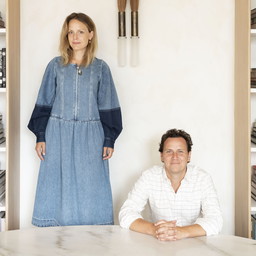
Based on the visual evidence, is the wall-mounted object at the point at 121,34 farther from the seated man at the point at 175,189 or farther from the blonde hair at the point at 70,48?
the seated man at the point at 175,189

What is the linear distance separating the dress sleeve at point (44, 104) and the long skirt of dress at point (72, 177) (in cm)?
4

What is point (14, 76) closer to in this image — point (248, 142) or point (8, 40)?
point (8, 40)

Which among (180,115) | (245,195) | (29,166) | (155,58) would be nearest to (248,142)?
(245,195)

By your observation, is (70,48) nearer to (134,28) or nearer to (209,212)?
(134,28)

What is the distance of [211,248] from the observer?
5.23 feet

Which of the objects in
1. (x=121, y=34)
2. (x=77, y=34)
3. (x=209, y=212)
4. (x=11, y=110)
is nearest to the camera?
(x=209, y=212)

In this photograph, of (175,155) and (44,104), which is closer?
(175,155)

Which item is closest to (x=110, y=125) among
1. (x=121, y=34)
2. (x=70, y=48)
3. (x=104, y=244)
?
(x=70, y=48)

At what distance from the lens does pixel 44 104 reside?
255 cm

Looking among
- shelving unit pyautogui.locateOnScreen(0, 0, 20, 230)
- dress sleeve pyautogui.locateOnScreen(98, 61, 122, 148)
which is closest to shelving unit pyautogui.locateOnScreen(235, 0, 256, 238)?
dress sleeve pyautogui.locateOnScreen(98, 61, 122, 148)

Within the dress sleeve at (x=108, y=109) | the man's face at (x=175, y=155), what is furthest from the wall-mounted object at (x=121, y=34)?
the man's face at (x=175, y=155)

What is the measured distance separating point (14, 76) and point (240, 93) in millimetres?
1253

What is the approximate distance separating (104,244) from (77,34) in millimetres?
1236

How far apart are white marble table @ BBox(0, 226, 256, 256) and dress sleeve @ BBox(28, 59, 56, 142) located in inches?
33.1
